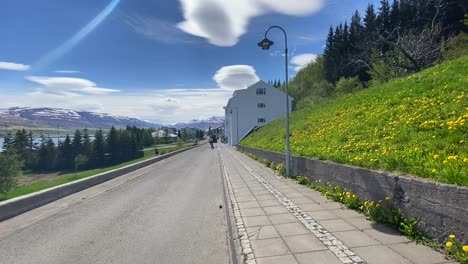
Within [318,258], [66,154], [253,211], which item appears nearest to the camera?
[318,258]

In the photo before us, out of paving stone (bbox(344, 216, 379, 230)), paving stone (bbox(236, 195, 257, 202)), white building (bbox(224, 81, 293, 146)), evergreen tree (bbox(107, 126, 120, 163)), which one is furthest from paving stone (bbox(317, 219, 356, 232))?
evergreen tree (bbox(107, 126, 120, 163))

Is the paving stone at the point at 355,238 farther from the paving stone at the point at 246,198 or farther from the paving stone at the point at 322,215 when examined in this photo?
the paving stone at the point at 246,198

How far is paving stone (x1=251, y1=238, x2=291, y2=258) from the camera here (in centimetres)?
462

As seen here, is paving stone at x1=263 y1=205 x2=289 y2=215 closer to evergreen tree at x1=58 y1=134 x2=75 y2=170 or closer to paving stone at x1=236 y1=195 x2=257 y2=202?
paving stone at x1=236 y1=195 x2=257 y2=202

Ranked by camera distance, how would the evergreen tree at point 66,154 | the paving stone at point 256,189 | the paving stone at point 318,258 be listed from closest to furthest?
the paving stone at point 318,258
the paving stone at point 256,189
the evergreen tree at point 66,154

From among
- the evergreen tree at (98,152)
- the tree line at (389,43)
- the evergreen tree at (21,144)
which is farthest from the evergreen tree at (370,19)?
the evergreen tree at (21,144)

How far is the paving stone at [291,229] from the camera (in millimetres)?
5461

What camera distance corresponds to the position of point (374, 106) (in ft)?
41.0

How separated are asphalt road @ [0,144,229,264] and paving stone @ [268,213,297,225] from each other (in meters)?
1.05

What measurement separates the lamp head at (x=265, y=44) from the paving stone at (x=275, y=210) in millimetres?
8384

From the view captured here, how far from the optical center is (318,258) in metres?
4.26

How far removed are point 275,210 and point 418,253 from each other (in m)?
3.57

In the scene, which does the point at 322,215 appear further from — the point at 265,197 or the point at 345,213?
the point at 265,197

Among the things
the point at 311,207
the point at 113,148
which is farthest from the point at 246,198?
the point at 113,148
